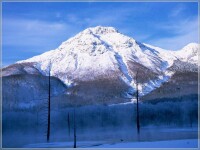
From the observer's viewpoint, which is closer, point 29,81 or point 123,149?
point 123,149

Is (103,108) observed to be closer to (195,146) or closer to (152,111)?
(152,111)

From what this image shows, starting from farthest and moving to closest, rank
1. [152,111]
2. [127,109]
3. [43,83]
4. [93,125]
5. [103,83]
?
[103,83] → [43,83] → [127,109] → [152,111] → [93,125]

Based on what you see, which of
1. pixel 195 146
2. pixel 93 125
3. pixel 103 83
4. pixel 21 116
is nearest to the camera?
pixel 195 146

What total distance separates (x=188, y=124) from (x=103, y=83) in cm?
13688

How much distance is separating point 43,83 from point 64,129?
2767 inches

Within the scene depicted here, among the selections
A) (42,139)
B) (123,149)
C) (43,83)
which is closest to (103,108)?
(42,139)

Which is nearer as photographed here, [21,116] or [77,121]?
[21,116]

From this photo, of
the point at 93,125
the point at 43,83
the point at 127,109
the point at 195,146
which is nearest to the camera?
the point at 195,146

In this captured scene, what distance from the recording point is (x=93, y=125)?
163 feet

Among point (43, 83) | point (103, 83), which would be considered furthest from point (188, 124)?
point (103, 83)

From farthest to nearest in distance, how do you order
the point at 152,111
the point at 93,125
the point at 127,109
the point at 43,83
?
the point at 43,83, the point at 127,109, the point at 152,111, the point at 93,125

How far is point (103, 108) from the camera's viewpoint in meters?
63.2

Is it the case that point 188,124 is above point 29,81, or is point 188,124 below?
below

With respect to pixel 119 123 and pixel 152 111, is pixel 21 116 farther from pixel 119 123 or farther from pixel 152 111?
pixel 152 111
